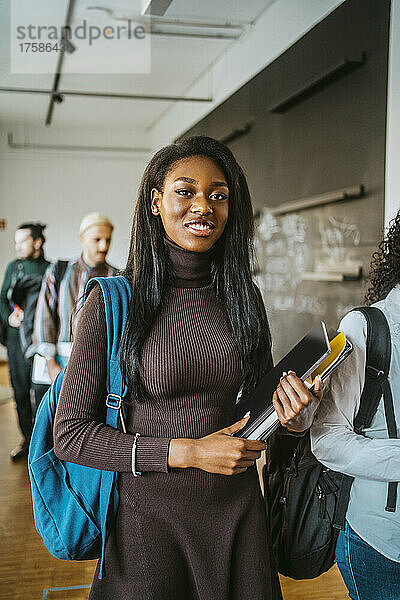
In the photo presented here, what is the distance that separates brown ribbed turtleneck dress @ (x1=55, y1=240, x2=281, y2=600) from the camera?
134cm

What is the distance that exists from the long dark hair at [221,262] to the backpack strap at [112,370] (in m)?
0.03

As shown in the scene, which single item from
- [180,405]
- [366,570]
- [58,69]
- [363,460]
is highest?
[58,69]

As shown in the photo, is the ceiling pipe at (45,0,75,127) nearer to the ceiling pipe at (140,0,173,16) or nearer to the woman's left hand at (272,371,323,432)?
the ceiling pipe at (140,0,173,16)

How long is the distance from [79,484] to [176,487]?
222 mm

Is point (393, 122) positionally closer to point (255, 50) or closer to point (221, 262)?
point (221, 262)

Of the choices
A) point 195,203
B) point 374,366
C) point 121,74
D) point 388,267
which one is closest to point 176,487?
point 374,366

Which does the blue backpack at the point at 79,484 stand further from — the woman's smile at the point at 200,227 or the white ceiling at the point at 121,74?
the white ceiling at the point at 121,74

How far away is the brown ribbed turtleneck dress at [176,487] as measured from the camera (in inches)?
52.9

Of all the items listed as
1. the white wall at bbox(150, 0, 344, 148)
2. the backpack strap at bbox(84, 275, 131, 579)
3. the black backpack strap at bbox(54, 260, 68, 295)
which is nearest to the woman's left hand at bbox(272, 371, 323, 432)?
the backpack strap at bbox(84, 275, 131, 579)

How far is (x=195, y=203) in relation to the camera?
140cm

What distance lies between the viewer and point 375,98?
14.4ft

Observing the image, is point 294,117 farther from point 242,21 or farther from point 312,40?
point 242,21

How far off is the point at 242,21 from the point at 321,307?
3304 millimetres

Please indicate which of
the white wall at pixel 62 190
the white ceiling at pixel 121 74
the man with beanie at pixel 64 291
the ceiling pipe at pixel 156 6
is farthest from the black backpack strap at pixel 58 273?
the white wall at pixel 62 190
